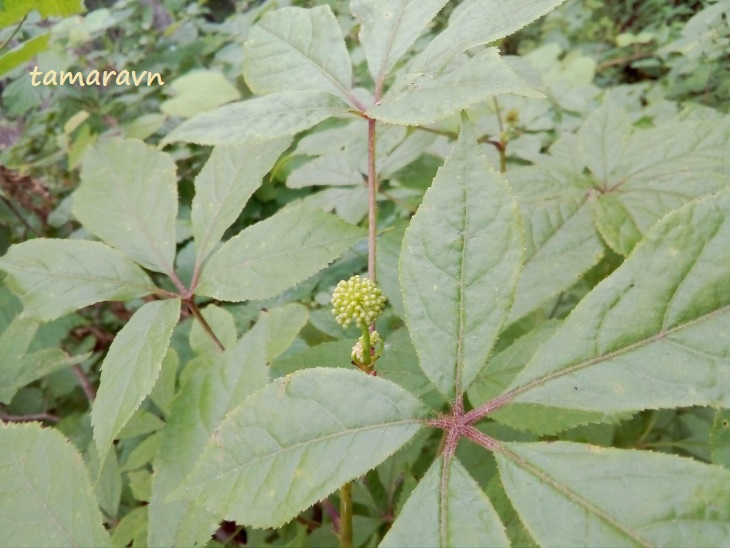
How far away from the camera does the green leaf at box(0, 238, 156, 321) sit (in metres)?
1.09

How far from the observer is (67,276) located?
112 cm

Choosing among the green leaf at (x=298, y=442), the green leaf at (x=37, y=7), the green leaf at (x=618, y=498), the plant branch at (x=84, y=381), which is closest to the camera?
the green leaf at (x=618, y=498)

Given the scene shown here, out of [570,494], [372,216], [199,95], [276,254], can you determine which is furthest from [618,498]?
[199,95]

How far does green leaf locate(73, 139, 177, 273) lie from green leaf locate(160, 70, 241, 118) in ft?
3.86

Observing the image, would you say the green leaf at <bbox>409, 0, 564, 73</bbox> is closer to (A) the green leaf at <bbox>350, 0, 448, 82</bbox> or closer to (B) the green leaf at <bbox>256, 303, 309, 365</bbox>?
(A) the green leaf at <bbox>350, 0, 448, 82</bbox>

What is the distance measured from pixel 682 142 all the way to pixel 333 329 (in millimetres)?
904

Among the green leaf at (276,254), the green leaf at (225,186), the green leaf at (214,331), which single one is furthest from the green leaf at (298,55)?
the green leaf at (214,331)

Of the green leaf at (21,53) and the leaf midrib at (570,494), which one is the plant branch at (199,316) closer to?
the leaf midrib at (570,494)

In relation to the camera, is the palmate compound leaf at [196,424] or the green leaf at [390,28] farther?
the green leaf at [390,28]

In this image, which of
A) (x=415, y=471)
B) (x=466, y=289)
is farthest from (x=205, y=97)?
(x=466, y=289)

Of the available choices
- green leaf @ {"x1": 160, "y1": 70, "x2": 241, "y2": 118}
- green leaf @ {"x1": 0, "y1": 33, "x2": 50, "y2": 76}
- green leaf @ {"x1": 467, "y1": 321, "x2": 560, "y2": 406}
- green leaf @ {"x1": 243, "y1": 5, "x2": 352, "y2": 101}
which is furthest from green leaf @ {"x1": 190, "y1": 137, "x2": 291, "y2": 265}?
green leaf @ {"x1": 160, "y1": 70, "x2": 241, "y2": 118}

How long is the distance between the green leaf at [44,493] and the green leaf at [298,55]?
75cm

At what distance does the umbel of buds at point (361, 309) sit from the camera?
83 centimetres

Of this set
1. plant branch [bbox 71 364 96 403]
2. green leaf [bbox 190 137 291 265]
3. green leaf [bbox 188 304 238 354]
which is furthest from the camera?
plant branch [bbox 71 364 96 403]
